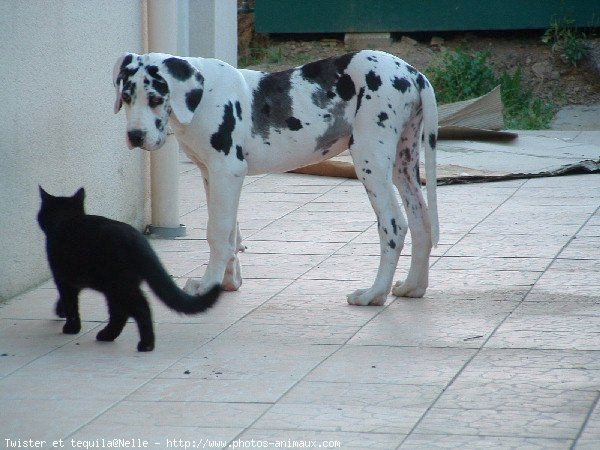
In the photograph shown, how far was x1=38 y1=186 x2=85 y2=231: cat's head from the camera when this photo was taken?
18.5 feet

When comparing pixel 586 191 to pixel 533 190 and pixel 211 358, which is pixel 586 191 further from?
pixel 211 358

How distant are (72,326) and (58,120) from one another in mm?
1752

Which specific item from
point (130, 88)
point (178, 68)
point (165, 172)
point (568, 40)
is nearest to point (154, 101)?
point (130, 88)

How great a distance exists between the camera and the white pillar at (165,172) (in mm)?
8102

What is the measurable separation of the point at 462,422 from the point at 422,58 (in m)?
14.1

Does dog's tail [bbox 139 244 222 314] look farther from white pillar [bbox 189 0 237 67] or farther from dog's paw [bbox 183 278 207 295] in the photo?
white pillar [bbox 189 0 237 67]

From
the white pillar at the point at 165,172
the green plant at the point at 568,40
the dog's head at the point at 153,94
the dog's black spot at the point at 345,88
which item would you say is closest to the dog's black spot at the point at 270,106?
the dog's black spot at the point at 345,88

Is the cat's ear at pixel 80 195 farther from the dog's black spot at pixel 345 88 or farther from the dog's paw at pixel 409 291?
the dog's paw at pixel 409 291

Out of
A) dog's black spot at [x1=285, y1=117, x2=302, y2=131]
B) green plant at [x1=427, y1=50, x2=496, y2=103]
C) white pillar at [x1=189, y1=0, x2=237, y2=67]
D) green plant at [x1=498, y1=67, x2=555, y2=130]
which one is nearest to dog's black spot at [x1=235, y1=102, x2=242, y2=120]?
dog's black spot at [x1=285, y1=117, x2=302, y2=131]

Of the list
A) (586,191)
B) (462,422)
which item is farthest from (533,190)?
(462,422)

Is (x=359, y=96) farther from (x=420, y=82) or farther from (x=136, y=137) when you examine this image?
(x=136, y=137)

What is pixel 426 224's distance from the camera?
21.1 ft

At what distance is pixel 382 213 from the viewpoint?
20.6 feet

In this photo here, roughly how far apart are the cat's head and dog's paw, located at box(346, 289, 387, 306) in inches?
60.4
